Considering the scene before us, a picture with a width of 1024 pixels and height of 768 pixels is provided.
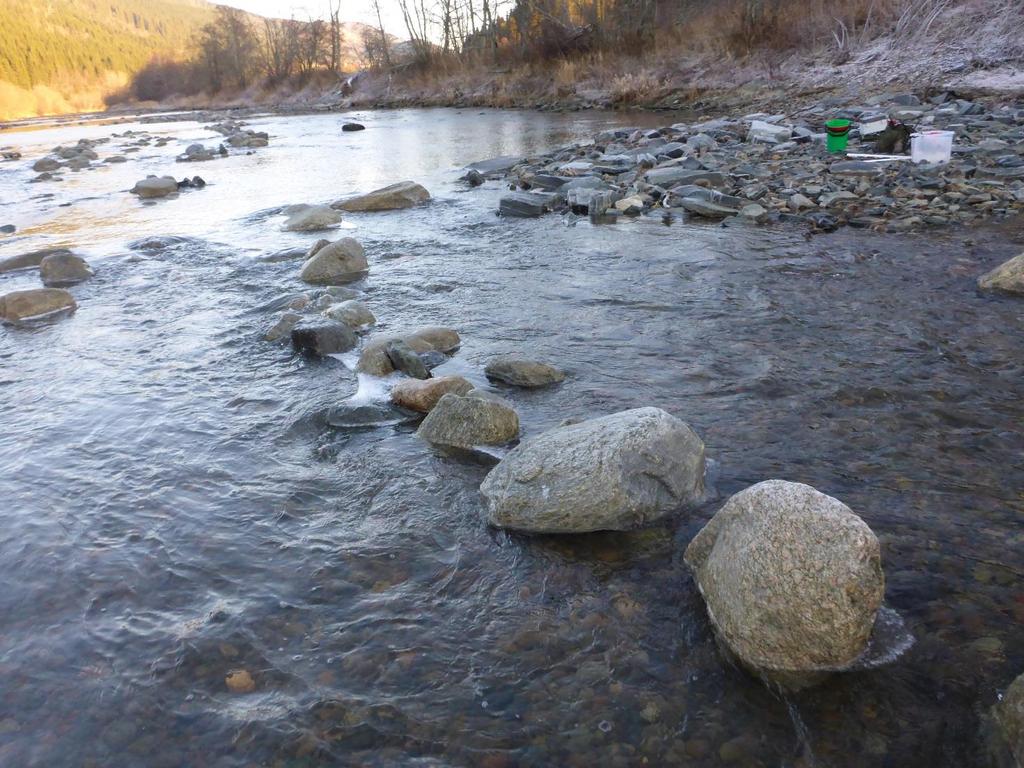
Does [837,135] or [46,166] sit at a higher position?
[837,135]

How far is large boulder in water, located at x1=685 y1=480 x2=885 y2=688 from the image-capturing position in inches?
91.1

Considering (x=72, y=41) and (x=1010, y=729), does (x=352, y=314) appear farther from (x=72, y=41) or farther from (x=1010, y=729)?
(x=72, y=41)

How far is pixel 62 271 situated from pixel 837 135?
1063cm

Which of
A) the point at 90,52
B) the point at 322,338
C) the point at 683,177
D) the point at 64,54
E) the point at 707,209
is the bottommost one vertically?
the point at 322,338

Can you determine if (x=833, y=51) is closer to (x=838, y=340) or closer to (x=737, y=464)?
(x=838, y=340)

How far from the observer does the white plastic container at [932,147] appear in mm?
8898

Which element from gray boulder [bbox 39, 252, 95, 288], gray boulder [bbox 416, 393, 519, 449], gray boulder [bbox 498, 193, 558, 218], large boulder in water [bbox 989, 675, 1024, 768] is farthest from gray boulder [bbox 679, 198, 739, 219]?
gray boulder [bbox 39, 252, 95, 288]

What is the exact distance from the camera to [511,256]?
7.98 meters

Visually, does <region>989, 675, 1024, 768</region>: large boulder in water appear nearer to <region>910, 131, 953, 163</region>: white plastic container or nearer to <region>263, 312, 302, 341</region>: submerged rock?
<region>263, 312, 302, 341</region>: submerged rock

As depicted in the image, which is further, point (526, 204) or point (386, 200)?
point (386, 200)

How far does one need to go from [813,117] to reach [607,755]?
15.3 m

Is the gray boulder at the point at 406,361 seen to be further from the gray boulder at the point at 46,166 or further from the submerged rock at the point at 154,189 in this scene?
the gray boulder at the point at 46,166

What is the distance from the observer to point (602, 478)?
3.12 meters

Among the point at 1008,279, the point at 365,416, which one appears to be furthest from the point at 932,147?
the point at 365,416
